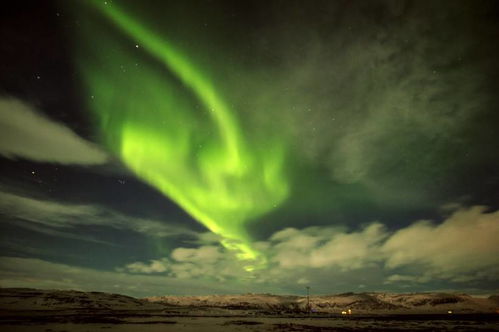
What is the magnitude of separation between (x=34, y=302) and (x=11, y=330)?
117511 millimetres

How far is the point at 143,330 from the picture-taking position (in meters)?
44.1

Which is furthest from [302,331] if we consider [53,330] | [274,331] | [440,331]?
[53,330]

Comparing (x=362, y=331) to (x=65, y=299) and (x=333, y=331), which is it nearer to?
(x=333, y=331)

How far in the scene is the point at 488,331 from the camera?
4619 cm

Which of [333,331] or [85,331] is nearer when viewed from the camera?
[85,331]

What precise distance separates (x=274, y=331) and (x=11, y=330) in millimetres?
34944

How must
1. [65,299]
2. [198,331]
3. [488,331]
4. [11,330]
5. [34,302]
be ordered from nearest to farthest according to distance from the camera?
[11,330]
[198,331]
[488,331]
[34,302]
[65,299]

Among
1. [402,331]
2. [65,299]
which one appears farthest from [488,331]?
[65,299]

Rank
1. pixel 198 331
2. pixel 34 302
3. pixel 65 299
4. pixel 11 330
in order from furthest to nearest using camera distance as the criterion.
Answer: pixel 65 299, pixel 34 302, pixel 198 331, pixel 11 330

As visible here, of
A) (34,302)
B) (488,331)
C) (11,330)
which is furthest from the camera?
(34,302)

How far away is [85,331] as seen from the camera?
3956 cm

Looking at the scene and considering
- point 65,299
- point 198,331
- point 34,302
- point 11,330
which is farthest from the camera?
point 65,299

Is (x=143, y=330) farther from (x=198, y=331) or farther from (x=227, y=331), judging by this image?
(x=227, y=331)

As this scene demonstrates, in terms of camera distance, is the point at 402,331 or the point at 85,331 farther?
the point at 402,331
